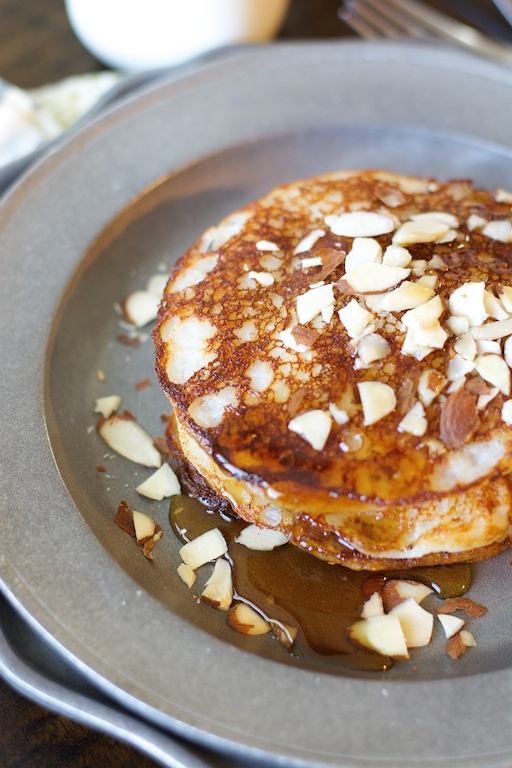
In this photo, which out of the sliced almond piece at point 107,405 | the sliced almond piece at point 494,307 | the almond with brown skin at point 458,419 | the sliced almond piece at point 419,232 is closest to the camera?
the almond with brown skin at point 458,419

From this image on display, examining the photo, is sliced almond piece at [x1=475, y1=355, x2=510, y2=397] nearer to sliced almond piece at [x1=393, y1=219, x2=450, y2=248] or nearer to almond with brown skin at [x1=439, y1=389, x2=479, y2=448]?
almond with brown skin at [x1=439, y1=389, x2=479, y2=448]

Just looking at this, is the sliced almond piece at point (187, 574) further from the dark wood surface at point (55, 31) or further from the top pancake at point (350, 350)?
the dark wood surface at point (55, 31)

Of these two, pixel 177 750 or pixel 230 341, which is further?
pixel 230 341

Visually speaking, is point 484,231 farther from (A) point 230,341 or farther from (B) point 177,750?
(B) point 177,750

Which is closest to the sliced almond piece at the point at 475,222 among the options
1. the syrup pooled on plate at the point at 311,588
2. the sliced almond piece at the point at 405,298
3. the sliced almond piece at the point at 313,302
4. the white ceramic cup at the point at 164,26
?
the sliced almond piece at the point at 405,298

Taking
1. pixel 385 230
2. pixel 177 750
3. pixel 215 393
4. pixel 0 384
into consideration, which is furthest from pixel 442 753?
pixel 0 384

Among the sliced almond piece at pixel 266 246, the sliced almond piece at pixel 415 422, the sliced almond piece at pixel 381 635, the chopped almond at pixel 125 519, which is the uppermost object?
the sliced almond piece at pixel 266 246
